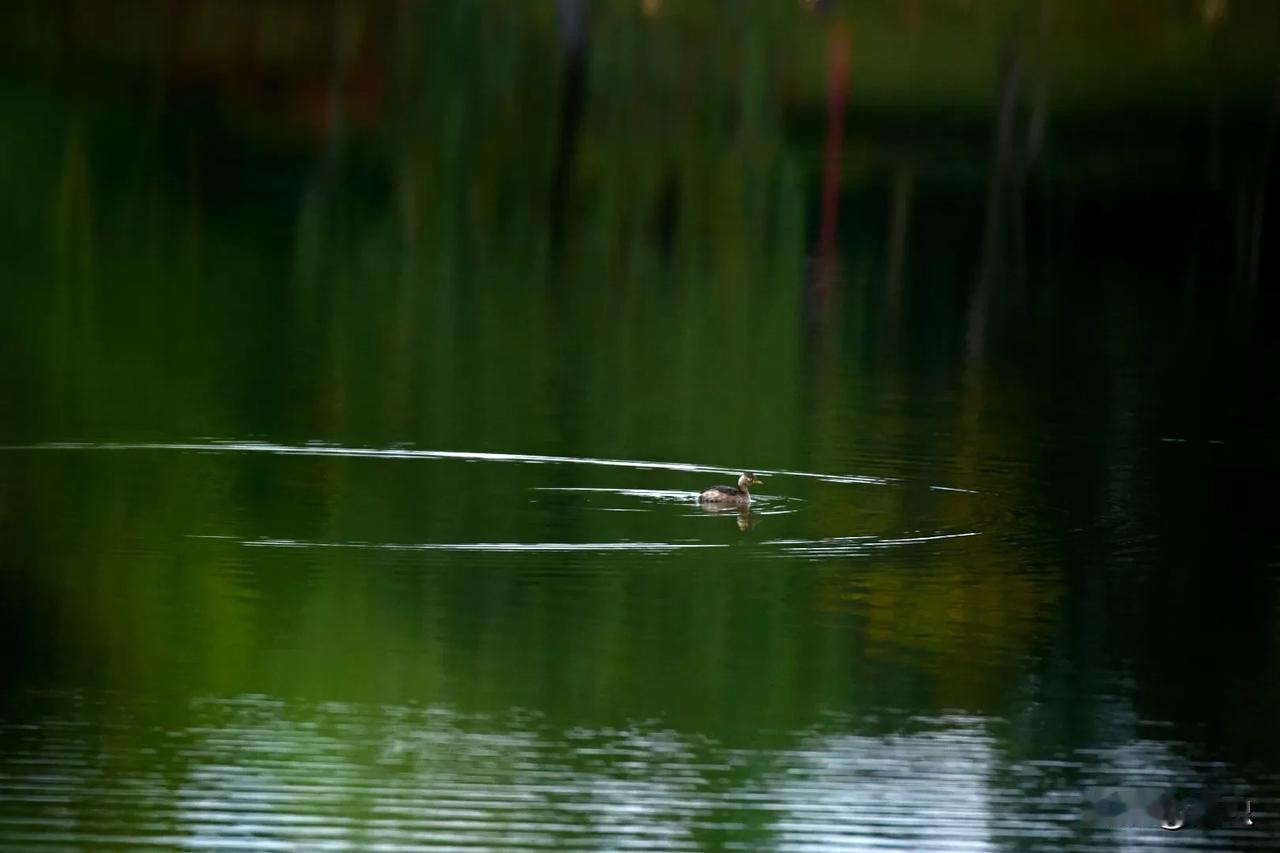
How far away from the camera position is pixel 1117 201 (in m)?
34.1

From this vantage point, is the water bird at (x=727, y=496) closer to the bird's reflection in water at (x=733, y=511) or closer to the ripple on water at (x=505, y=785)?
the bird's reflection in water at (x=733, y=511)

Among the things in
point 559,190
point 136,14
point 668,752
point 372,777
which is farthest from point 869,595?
point 136,14

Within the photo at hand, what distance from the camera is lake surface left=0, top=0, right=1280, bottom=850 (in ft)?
34.7

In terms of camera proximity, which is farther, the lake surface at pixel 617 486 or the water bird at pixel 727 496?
the water bird at pixel 727 496

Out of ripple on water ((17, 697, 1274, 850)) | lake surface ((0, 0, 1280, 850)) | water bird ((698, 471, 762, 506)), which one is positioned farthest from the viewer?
water bird ((698, 471, 762, 506))

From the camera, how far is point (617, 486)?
15398 millimetres

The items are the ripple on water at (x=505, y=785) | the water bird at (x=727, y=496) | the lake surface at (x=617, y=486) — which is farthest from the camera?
the water bird at (x=727, y=496)

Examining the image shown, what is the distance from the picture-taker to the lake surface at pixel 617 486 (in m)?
10.6

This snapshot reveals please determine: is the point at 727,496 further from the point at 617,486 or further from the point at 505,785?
the point at 505,785

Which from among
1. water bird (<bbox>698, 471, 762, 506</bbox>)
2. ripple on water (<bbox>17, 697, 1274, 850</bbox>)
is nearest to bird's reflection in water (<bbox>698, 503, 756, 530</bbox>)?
water bird (<bbox>698, 471, 762, 506</bbox>)

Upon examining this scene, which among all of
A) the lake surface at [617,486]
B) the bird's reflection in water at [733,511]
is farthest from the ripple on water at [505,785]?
the bird's reflection in water at [733,511]

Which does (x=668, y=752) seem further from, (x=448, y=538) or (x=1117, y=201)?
(x=1117, y=201)

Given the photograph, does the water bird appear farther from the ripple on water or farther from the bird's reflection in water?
the ripple on water

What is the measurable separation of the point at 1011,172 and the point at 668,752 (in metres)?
25.8
